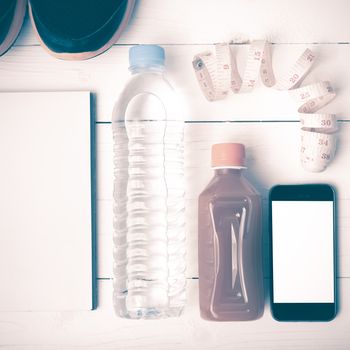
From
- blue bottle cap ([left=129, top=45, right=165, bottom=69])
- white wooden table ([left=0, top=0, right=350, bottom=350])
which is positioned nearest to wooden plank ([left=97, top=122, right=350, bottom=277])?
white wooden table ([left=0, top=0, right=350, bottom=350])

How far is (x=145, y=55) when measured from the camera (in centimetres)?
75

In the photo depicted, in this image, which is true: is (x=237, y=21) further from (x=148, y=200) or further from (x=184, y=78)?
(x=148, y=200)

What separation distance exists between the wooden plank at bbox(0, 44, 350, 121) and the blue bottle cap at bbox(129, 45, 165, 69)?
6 cm

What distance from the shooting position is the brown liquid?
0.76 m

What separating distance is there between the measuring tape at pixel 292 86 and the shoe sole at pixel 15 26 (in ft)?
0.99

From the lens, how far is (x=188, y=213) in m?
0.81

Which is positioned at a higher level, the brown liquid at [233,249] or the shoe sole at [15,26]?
the shoe sole at [15,26]

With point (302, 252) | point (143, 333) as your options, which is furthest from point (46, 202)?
point (302, 252)

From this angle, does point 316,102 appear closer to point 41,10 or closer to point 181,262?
point 181,262

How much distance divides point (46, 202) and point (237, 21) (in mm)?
449

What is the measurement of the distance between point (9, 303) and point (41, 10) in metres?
0.49

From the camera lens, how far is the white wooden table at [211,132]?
2.66 feet

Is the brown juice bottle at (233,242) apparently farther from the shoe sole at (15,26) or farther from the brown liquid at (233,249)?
the shoe sole at (15,26)

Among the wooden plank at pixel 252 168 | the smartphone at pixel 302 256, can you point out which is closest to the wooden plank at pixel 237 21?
the wooden plank at pixel 252 168
